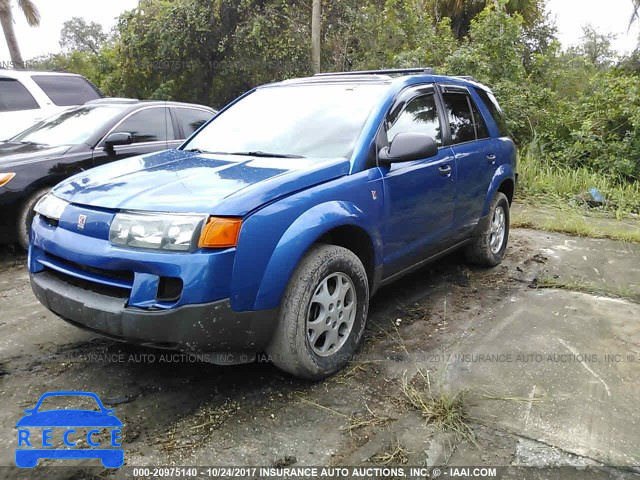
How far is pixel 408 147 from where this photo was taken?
10.7 ft

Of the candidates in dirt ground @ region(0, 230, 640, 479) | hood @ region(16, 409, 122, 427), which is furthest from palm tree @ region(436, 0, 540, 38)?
hood @ region(16, 409, 122, 427)

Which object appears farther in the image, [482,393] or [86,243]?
[482,393]

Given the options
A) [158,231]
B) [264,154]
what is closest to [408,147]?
[264,154]

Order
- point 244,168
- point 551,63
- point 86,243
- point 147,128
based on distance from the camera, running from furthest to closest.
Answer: point 551,63
point 147,128
point 244,168
point 86,243

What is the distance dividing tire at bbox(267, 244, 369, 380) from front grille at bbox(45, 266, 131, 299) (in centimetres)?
79

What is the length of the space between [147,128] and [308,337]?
4334 millimetres

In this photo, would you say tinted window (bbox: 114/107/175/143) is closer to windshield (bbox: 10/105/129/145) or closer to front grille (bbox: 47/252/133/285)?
windshield (bbox: 10/105/129/145)

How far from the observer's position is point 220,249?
2484 mm

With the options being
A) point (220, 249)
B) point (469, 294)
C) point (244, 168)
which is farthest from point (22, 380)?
point (469, 294)

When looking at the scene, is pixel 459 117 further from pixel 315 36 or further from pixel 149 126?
pixel 315 36

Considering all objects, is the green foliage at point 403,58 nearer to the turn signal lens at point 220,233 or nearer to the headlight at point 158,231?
the turn signal lens at point 220,233

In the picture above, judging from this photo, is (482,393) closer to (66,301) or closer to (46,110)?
(66,301)

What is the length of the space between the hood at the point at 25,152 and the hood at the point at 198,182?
7.36 ft

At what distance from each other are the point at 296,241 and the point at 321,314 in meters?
0.48
